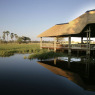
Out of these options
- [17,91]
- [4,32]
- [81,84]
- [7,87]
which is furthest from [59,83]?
[4,32]

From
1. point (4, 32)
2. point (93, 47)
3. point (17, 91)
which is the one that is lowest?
point (17, 91)

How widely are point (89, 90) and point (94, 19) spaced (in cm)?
1247

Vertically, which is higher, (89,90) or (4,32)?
(4,32)

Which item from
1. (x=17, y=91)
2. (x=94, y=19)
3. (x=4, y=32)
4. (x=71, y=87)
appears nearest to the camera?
(x=17, y=91)

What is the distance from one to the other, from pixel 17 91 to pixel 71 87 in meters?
2.49

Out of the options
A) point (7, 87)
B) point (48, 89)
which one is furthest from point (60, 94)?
point (7, 87)

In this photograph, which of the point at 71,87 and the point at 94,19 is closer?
the point at 71,87

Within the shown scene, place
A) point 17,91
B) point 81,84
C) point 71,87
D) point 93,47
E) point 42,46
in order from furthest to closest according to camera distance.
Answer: point 42,46
point 93,47
point 81,84
point 71,87
point 17,91

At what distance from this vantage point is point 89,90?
4871 mm

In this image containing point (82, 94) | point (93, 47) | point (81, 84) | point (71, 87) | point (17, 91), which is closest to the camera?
point (82, 94)

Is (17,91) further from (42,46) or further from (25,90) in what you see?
(42,46)

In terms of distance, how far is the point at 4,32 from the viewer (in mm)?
93938

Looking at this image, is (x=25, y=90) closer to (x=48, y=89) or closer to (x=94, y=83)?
(x=48, y=89)

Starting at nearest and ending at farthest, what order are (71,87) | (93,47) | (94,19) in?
(71,87) → (94,19) → (93,47)
